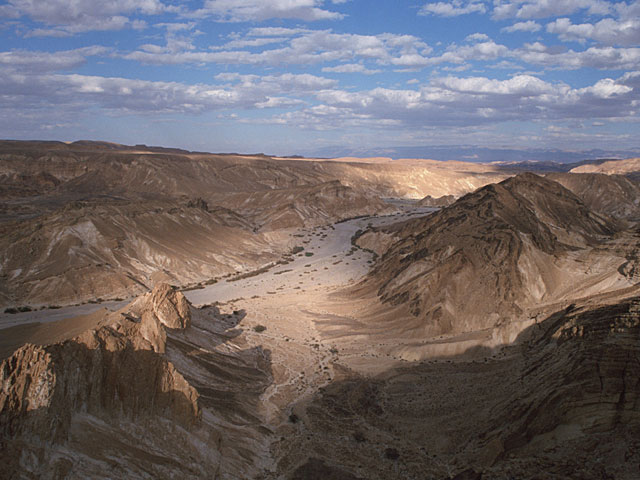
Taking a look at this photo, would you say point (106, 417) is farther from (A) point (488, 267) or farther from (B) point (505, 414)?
(A) point (488, 267)

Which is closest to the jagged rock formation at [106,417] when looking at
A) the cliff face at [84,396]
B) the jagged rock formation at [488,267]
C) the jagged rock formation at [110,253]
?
the cliff face at [84,396]

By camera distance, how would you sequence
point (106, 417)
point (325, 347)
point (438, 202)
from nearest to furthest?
1. point (106, 417)
2. point (325, 347)
3. point (438, 202)

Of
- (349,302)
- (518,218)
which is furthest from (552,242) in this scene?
(349,302)

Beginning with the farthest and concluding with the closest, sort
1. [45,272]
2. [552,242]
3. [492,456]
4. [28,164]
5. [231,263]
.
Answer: [28,164]
[231,263]
[45,272]
[552,242]
[492,456]

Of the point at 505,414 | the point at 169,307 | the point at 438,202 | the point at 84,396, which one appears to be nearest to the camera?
the point at 84,396

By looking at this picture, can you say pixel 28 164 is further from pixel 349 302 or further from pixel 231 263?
pixel 349 302

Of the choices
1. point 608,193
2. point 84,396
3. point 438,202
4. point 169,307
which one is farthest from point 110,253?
point 608,193
